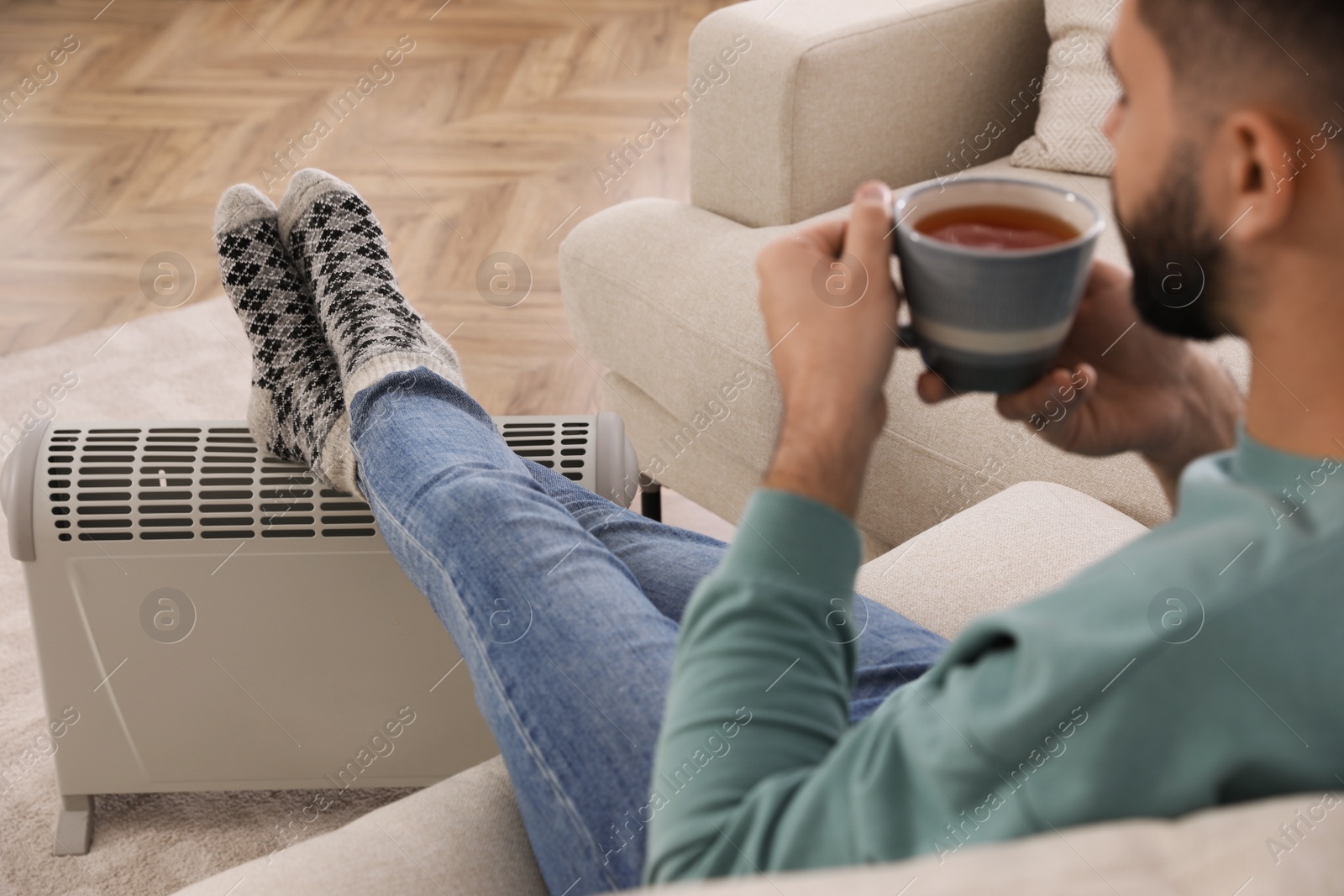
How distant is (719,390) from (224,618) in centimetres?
54

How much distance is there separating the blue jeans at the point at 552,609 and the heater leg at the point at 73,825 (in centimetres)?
54

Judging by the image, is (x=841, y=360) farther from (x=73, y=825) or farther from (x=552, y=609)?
(x=73, y=825)

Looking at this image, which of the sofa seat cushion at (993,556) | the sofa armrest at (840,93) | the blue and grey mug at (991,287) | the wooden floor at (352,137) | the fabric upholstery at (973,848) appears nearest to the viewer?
the fabric upholstery at (973,848)

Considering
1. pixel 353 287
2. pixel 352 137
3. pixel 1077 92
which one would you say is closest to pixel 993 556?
pixel 353 287

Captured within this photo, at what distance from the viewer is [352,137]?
2.65m

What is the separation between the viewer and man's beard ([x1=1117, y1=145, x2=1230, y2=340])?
0.49 m

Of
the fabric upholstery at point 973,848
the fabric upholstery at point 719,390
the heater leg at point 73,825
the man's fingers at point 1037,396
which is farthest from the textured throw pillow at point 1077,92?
the heater leg at point 73,825

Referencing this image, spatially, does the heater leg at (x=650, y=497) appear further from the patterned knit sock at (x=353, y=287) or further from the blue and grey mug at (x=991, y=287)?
the blue and grey mug at (x=991, y=287)

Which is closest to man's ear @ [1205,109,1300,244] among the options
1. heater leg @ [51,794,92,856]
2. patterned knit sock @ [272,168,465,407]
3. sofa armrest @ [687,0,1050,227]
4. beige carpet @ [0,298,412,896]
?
patterned knit sock @ [272,168,465,407]

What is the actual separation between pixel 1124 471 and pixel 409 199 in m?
1.71

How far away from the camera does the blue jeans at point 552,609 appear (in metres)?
0.67

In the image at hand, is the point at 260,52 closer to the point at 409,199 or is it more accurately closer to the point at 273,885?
the point at 409,199

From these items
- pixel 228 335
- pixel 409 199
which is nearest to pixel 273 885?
pixel 228 335

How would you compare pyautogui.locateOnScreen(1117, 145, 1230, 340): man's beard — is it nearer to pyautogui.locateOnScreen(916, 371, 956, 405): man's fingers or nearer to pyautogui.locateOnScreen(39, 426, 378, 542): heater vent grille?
pyautogui.locateOnScreen(916, 371, 956, 405): man's fingers
